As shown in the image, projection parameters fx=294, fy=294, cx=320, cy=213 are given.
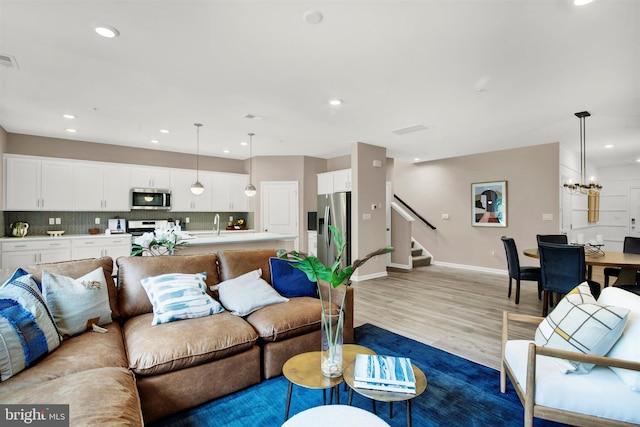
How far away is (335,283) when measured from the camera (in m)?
1.66

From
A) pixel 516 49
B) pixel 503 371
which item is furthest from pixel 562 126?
pixel 503 371

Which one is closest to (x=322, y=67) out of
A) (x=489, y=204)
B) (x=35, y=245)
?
(x=35, y=245)

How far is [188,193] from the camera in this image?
645 cm

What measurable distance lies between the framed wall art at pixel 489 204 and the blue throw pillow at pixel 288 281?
5.25m

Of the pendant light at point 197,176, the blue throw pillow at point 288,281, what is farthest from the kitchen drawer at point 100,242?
the blue throw pillow at point 288,281

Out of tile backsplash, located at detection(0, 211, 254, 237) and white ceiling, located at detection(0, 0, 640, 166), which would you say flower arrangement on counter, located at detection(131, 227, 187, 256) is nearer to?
white ceiling, located at detection(0, 0, 640, 166)

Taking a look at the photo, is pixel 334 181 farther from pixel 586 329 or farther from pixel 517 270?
pixel 586 329

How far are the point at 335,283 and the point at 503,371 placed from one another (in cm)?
145

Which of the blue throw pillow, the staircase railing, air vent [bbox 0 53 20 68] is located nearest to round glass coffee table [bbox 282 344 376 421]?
the blue throw pillow

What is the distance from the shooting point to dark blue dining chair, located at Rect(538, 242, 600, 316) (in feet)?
10.5

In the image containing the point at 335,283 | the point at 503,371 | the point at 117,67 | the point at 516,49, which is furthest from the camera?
the point at 117,67

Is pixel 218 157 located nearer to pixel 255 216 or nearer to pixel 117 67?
pixel 255 216

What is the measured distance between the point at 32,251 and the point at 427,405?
5.87m

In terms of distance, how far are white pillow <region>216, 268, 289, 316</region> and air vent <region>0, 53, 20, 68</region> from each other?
2.74 meters
